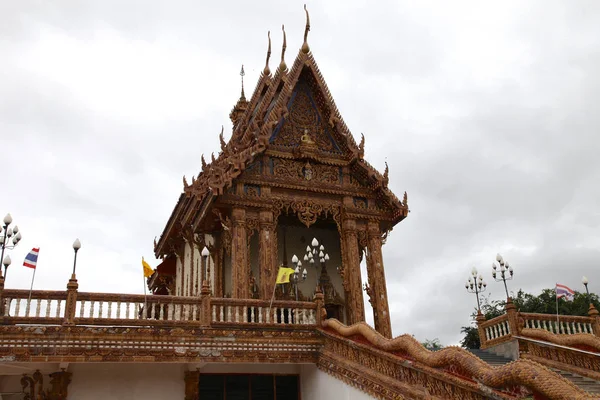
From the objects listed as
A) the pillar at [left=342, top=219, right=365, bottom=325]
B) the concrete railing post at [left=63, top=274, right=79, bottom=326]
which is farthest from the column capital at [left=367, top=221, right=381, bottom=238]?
the concrete railing post at [left=63, top=274, right=79, bottom=326]

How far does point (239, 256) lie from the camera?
42.8 feet

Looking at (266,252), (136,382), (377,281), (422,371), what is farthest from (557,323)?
(136,382)

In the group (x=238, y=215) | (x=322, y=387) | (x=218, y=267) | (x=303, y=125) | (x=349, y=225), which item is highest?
(x=303, y=125)

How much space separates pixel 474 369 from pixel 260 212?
811 cm

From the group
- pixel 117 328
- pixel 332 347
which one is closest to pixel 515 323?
pixel 332 347

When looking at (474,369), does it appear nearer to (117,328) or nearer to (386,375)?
(386,375)

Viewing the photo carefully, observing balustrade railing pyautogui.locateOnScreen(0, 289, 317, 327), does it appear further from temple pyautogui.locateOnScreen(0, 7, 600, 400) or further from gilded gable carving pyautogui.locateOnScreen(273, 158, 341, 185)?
gilded gable carving pyautogui.locateOnScreen(273, 158, 341, 185)

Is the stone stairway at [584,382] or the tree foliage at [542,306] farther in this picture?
the tree foliage at [542,306]

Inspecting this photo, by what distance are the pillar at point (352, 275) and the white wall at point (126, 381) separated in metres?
4.58

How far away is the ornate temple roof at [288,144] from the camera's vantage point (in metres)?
14.1

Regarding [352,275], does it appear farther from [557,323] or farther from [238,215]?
[557,323]

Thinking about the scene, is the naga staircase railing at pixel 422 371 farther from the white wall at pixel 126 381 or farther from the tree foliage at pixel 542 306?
the tree foliage at pixel 542 306

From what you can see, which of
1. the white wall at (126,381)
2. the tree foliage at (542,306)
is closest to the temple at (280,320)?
the white wall at (126,381)

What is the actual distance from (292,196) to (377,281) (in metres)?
3.03
